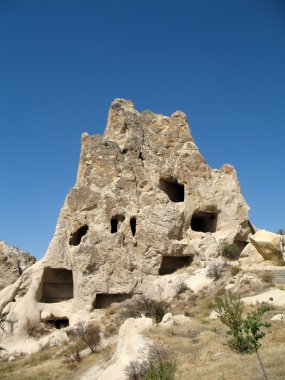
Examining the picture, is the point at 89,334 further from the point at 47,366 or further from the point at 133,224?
the point at 133,224

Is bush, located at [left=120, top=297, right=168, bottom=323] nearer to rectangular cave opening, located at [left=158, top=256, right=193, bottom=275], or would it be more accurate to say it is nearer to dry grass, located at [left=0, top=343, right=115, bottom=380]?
rectangular cave opening, located at [left=158, top=256, right=193, bottom=275]

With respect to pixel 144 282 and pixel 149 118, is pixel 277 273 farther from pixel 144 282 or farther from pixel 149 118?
pixel 149 118

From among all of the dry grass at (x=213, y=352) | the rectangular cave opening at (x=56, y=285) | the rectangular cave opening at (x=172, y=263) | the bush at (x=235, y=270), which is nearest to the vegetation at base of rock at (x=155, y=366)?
the dry grass at (x=213, y=352)

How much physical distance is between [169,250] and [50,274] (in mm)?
7380

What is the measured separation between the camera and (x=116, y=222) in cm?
2606

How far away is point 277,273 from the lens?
840 inches

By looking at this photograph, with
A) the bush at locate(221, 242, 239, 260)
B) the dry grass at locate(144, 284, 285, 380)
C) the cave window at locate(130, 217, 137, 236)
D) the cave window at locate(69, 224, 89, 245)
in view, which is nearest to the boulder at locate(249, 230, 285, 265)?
the bush at locate(221, 242, 239, 260)

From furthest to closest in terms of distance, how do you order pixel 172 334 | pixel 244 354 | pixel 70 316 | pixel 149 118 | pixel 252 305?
pixel 149 118 < pixel 70 316 < pixel 252 305 < pixel 172 334 < pixel 244 354

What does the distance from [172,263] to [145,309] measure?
494cm

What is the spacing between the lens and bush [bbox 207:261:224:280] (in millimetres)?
22092

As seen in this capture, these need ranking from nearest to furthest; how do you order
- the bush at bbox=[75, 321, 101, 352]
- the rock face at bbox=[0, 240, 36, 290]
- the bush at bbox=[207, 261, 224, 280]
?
the bush at bbox=[75, 321, 101, 352], the bush at bbox=[207, 261, 224, 280], the rock face at bbox=[0, 240, 36, 290]

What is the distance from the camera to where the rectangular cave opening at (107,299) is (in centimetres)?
2408

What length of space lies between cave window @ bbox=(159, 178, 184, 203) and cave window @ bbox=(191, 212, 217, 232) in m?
1.77

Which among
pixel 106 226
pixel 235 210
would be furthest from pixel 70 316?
pixel 235 210
